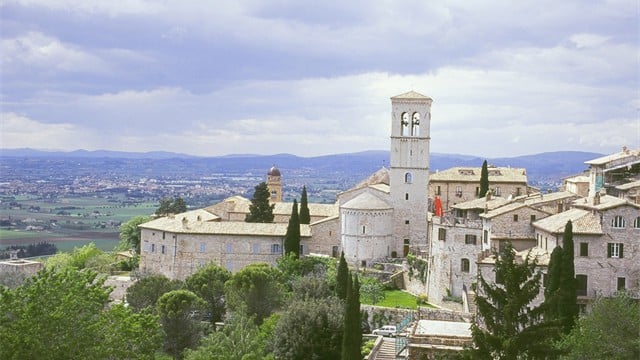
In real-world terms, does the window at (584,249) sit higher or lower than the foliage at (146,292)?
higher

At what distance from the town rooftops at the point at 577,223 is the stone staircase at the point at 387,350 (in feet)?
39.7

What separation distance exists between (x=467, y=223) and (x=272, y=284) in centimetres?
1308

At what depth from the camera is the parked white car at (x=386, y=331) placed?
44.3 m

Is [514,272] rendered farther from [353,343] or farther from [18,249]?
[18,249]

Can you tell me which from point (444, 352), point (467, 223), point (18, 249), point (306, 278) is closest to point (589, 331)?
point (444, 352)

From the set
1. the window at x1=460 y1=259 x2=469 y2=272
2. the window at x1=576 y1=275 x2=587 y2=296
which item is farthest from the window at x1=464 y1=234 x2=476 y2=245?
the window at x1=576 y1=275 x2=587 y2=296

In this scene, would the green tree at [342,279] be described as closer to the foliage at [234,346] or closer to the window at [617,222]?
the foliage at [234,346]

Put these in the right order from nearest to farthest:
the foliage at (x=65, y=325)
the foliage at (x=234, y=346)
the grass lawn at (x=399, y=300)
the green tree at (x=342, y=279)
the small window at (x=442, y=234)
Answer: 1. the foliage at (x=65, y=325)
2. the foliage at (x=234, y=346)
3. the green tree at (x=342, y=279)
4. the grass lawn at (x=399, y=300)
5. the small window at (x=442, y=234)

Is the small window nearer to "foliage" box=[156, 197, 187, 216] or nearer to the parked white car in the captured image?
the parked white car

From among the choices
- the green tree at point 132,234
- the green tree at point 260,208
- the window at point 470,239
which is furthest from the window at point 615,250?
the green tree at point 132,234

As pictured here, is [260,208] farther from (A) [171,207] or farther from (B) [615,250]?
(B) [615,250]

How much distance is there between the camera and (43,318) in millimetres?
28922

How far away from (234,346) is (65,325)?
10.0 metres

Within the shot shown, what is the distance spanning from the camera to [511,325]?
991 inches
